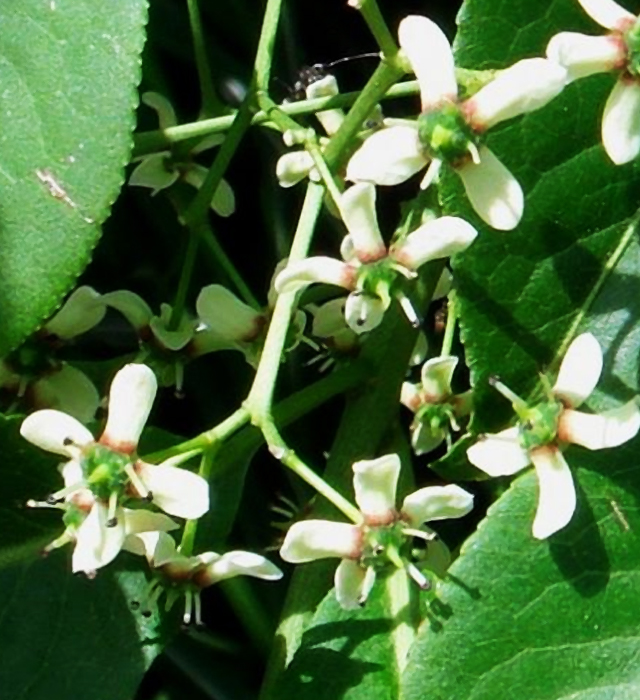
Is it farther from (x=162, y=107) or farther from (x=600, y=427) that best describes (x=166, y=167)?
(x=600, y=427)

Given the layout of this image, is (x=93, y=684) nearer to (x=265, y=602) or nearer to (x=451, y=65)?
(x=265, y=602)

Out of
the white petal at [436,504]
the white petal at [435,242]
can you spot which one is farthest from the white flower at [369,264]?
the white petal at [436,504]

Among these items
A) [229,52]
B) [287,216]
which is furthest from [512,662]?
[229,52]

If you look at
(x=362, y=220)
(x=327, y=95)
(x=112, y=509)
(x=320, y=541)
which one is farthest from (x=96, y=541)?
(x=327, y=95)

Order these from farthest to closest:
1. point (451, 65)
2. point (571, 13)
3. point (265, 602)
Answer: point (265, 602) < point (571, 13) < point (451, 65)

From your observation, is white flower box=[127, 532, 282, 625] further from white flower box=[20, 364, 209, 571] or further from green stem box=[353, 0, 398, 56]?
green stem box=[353, 0, 398, 56]
